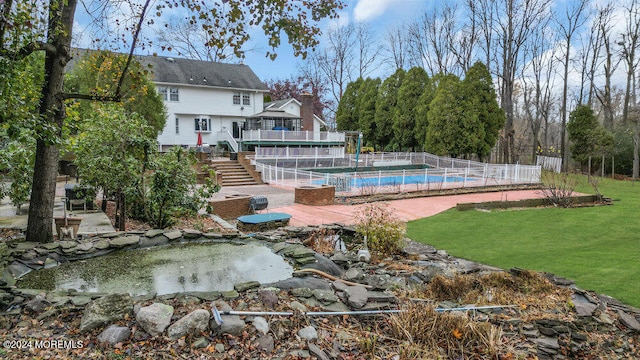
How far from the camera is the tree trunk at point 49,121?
Answer: 605 cm

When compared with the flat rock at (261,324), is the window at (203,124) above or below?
above

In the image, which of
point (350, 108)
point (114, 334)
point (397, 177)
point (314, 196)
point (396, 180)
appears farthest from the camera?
point (350, 108)

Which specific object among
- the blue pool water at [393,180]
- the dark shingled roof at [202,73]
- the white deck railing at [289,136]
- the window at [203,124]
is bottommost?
the blue pool water at [393,180]

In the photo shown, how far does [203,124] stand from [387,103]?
16.7 meters

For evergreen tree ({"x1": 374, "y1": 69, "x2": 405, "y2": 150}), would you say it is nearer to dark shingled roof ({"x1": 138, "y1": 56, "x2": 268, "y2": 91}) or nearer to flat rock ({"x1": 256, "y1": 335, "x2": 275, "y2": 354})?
dark shingled roof ({"x1": 138, "y1": 56, "x2": 268, "y2": 91})

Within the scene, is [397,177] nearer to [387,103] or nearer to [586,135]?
[586,135]

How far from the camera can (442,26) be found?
37.5m

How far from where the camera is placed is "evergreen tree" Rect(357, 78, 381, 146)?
38281 millimetres

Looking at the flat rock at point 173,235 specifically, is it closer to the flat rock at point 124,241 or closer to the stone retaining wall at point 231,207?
the flat rock at point 124,241

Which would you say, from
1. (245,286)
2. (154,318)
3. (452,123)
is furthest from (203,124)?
(154,318)

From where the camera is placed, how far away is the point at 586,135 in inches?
1090

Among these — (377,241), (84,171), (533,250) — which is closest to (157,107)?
(84,171)

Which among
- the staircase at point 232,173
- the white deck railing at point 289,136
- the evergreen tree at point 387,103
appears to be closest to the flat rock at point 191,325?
the staircase at point 232,173

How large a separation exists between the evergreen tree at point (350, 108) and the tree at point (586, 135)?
19598mm
